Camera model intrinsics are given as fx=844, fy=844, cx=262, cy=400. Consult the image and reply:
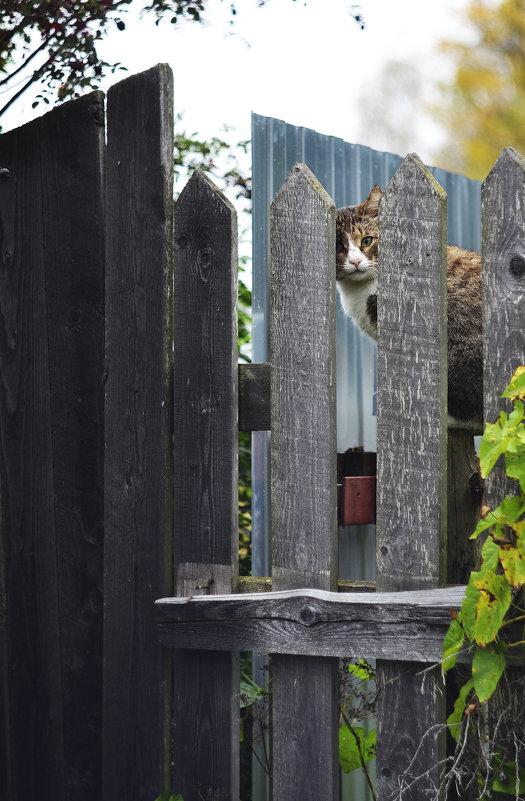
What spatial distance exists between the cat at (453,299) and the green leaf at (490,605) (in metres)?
0.69

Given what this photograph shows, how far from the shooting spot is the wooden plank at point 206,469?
2.07 m

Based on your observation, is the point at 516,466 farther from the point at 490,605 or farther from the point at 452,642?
the point at 452,642

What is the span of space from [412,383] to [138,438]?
0.74 metres

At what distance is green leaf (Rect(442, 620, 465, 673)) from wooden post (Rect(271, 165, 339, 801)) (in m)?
0.32

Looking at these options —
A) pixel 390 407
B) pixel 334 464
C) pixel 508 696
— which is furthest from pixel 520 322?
pixel 508 696

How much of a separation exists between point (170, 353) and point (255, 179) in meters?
1.22

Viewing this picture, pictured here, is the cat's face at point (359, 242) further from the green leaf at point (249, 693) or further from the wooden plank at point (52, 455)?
the green leaf at point (249, 693)

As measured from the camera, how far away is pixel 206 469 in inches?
82.5

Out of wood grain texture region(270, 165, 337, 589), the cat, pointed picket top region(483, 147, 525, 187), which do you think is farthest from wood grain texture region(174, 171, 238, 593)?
pointed picket top region(483, 147, 525, 187)

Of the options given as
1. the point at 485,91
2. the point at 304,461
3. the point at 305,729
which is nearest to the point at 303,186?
the point at 304,461

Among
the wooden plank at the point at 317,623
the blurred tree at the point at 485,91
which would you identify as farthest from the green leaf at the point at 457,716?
the blurred tree at the point at 485,91

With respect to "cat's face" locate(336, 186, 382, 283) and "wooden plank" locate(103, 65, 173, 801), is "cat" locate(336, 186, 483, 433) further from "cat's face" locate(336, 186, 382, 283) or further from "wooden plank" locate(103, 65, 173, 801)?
"wooden plank" locate(103, 65, 173, 801)

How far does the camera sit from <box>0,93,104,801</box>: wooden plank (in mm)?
2295

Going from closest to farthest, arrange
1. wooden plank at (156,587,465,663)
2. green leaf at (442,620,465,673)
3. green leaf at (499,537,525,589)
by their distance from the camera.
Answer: green leaf at (499,537,525,589) → green leaf at (442,620,465,673) → wooden plank at (156,587,465,663)
